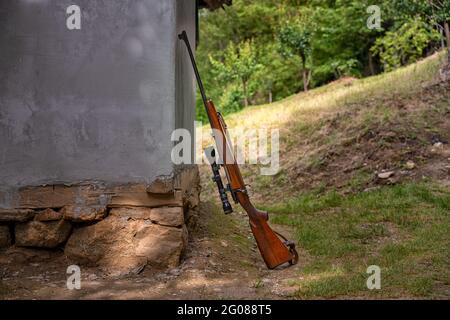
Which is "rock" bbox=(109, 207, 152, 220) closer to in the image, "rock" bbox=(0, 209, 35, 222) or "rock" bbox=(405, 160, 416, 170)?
"rock" bbox=(0, 209, 35, 222)

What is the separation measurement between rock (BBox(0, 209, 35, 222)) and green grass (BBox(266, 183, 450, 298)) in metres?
2.99

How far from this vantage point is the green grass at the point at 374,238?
14.9 feet

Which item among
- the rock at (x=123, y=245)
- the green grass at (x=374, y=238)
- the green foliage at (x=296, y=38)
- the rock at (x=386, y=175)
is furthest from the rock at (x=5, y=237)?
the green foliage at (x=296, y=38)

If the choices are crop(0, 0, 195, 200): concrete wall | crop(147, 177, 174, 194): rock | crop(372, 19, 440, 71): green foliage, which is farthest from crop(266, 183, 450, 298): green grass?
crop(372, 19, 440, 71): green foliage

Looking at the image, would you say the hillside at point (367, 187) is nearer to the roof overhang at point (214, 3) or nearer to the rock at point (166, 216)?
the rock at point (166, 216)

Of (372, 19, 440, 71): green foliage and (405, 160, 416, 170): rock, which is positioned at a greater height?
(372, 19, 440, 71): green foliage

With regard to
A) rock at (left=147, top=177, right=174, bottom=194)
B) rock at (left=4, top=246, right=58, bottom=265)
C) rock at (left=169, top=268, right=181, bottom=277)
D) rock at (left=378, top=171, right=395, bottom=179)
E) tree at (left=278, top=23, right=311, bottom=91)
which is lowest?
rock at (left=169, top=268, right=181, bottom=277)

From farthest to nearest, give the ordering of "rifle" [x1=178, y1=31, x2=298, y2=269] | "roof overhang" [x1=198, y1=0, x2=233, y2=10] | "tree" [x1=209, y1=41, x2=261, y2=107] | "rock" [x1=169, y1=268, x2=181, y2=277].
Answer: "tree" [x1=209, y1=41, x2=261, y2=107]
"roof overhang" [x1=198, y1=0, x2=233, y2=10]
"rifle" [x1=178, y1=31, x2=298, y2=269]
"rock" [x1=169, y1=268, x2=181, y2=277]

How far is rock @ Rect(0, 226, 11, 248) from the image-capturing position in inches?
200

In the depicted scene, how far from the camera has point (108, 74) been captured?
5.16 metres

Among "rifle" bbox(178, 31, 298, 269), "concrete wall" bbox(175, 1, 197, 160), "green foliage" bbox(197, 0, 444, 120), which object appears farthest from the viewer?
"green foliage" bbox(197, 0, 444, 120)

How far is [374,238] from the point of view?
659 centimetres
